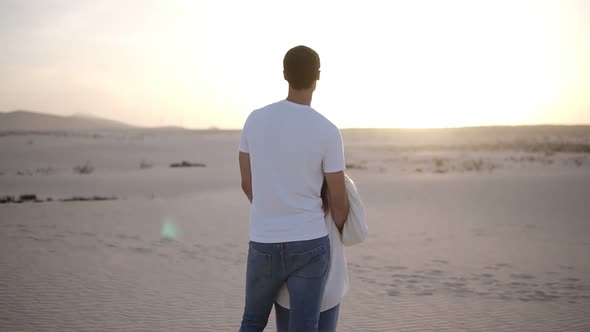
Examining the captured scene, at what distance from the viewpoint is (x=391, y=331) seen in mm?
5562

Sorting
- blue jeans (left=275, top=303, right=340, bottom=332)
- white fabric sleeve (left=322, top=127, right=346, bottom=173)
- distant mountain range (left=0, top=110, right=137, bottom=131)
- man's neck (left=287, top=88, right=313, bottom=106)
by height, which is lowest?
blue jeans (left=275, top=303, right=340, bottom=332)

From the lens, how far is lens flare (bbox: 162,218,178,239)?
10.8 metres

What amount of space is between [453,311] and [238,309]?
2.57 m

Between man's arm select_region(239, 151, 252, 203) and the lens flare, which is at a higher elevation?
man's arm select_region(239, 151, 252, 203)

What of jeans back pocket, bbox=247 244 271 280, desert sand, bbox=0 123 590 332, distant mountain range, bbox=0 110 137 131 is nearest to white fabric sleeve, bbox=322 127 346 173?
jeans back pocket, bbox=247 244 271 280

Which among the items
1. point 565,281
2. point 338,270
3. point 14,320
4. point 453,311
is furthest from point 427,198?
point 338,270

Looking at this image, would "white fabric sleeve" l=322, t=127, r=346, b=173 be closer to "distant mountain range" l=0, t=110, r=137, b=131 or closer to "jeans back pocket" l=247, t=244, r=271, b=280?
"jeans back pocket" l=247, t=244, r=271, b=280

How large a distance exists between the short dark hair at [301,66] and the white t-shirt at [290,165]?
12 cm

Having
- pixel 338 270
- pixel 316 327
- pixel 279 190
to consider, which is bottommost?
pixel 316 327

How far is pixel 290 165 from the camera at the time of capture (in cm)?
250

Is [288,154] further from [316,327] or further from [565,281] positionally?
[565,281]

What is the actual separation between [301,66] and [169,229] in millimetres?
9609

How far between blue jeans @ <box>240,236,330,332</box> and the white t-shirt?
46mm

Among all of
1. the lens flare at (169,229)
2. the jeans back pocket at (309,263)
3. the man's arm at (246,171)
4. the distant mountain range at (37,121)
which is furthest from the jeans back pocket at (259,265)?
the distant mountain range at (37,121)
